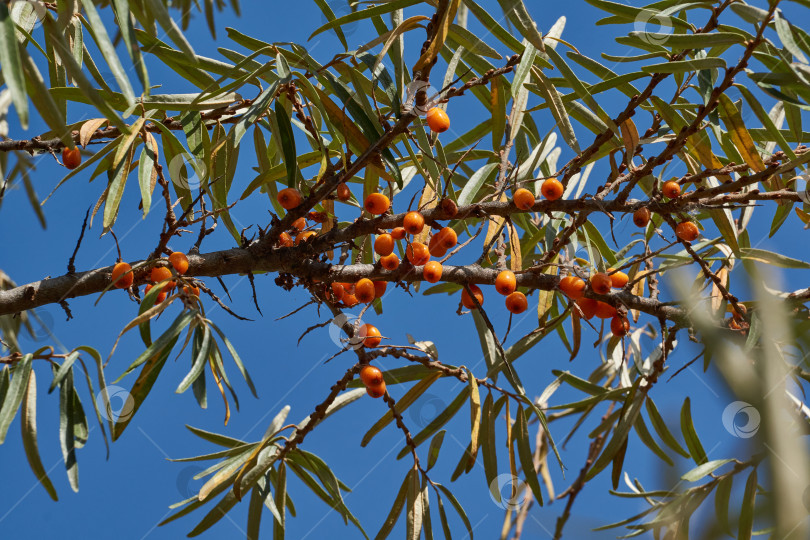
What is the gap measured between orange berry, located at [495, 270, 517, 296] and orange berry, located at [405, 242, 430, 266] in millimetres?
142

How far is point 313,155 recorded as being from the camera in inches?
54.8

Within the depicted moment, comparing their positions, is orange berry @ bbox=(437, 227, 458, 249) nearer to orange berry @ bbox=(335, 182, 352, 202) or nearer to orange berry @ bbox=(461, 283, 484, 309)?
orange berry @ bbox=(461, 283, 484, 309)

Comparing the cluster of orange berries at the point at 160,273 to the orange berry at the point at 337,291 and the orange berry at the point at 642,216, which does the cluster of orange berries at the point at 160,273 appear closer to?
the orange berry at the point at 337,291

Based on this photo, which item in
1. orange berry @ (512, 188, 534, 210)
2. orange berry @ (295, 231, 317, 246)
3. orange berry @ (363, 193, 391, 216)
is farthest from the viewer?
orange berry @ (295, 231, 317, 246)

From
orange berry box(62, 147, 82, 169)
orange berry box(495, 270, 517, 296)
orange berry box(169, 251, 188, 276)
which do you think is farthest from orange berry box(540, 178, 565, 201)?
orange berry box(62, 147, 82, 169)

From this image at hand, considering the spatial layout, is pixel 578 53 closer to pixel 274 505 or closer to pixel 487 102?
pixel 487 102

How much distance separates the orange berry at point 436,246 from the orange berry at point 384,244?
0.08m

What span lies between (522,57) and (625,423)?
78cm

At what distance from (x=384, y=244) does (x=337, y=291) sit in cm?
21

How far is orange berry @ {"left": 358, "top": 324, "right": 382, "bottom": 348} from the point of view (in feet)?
4.24

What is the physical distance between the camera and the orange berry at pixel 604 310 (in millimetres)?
1299

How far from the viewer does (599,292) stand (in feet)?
4.04

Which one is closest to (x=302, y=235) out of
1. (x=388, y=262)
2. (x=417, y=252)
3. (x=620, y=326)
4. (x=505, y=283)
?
(x=388, y=262)

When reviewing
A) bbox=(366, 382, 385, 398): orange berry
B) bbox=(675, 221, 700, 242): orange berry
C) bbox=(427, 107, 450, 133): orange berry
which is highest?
bbox=(427, 107, 450, 133): orange berry
